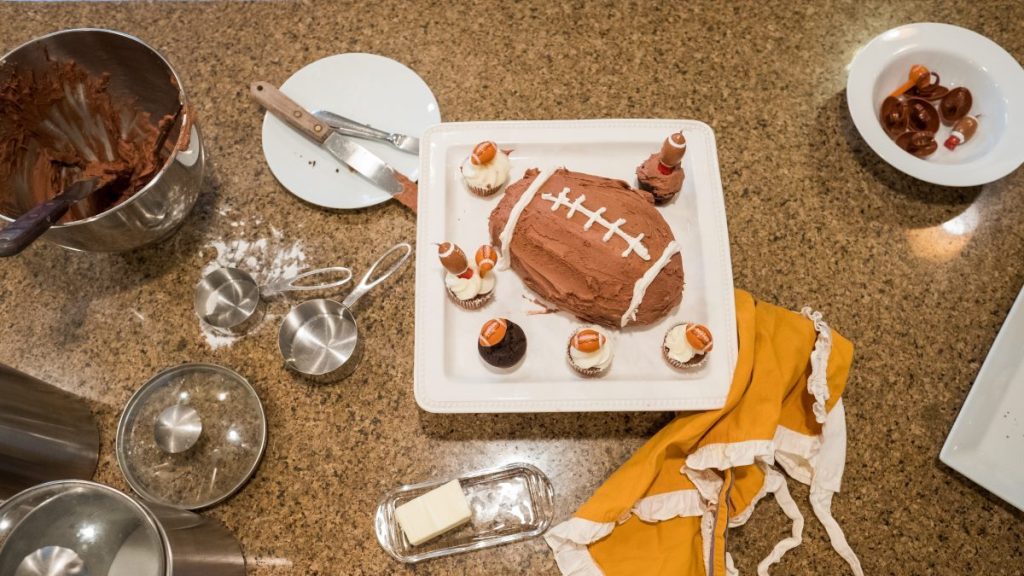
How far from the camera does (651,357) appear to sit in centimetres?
116

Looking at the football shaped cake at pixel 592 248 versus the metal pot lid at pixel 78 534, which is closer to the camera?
the metal pot lid at pixel 78 534

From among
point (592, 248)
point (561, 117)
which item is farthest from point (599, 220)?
point (561, 117)

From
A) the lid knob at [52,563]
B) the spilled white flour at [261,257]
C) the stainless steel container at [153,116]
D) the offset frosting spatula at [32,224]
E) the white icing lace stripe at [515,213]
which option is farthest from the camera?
the spilled white flour at [261,257]

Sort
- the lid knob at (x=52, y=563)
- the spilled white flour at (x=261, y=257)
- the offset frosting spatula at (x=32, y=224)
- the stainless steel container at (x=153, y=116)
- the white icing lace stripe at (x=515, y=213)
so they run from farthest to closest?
the spilled white flour at (x=261, y=257), the white icing lace stripe at (x=515, y=213), the stainless steel container at (x=153, y=116), the offset frosting spatula at (x=32, y=224), the lid knob at (x=52, y=563)

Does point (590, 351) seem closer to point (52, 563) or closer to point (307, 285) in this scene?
point (307, 285)

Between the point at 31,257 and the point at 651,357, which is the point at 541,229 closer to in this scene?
the point at 651,357

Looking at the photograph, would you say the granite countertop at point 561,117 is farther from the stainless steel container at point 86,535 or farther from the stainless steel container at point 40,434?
the stainless steel container at point 86,535

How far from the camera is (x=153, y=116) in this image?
123cm

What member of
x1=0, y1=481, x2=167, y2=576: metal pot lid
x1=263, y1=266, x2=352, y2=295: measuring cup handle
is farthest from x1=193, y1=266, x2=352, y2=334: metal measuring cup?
x1=0, y1=481, x2=167, y2=576: metal pot lid

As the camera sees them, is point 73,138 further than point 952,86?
No

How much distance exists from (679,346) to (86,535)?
3.21ft

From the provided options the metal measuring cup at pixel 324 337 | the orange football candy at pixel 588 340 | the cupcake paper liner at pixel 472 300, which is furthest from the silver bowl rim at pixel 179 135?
the orange football candy at pixel 588 340

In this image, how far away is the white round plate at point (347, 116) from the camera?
4.33ft

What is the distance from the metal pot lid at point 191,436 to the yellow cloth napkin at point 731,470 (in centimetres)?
61
